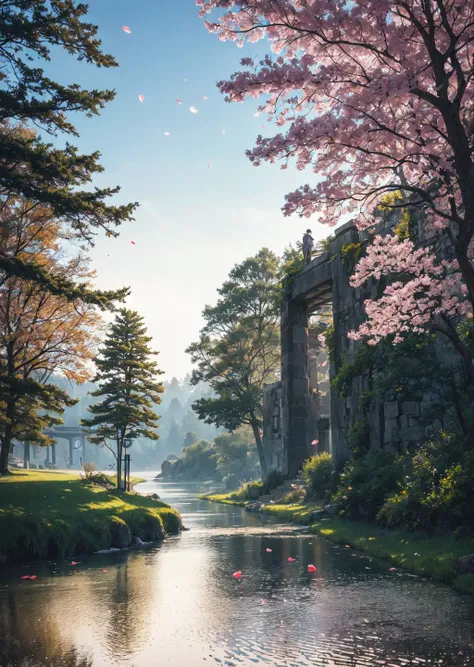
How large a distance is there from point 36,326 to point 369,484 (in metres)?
15.9

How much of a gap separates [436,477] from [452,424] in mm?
3791

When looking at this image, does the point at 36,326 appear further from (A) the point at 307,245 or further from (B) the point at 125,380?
(A) the point at 307,245

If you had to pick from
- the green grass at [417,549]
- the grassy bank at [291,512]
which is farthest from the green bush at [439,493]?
the grassy bank at [291,512]

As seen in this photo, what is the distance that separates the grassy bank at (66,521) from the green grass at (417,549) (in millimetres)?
5760

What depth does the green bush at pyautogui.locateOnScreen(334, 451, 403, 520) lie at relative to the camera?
1909cm

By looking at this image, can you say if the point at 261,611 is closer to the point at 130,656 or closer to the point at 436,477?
the point at 130,656

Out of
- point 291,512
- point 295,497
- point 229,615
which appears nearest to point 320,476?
point 291,512

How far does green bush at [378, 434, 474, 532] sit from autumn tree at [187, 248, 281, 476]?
101ft

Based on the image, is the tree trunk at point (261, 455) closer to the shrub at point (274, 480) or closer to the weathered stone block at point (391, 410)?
the shrub at point (274, 480)

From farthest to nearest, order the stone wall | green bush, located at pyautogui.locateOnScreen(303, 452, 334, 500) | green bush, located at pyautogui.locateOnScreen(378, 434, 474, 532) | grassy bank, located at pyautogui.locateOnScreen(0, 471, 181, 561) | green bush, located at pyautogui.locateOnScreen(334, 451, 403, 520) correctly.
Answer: green bush, located at pyautogui.locateOnScreen(303, 452, 334, 500) < the stone wall < green bush, located at pyautogui.locateOnScreen(334, 451, 403, 520) < grassy bank, located at pyautogui.locateOnScreen(0, 471, 181, 561) < green bush, located at pyautogui.locateOnScreen(378, 434, 474, 532)

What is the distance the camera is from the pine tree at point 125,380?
96.7ft

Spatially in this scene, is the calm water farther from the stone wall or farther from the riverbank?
the stone wall

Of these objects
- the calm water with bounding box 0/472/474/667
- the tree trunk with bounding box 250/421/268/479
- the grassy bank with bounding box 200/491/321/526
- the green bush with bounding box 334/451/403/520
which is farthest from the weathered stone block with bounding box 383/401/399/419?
the tree trunk with bounding box 250/421/268/479

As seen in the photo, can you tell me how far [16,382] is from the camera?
58.2 feet
